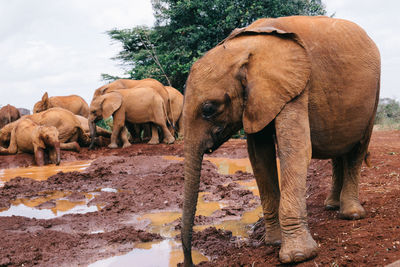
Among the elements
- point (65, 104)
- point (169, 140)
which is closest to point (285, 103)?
point (169, 140)

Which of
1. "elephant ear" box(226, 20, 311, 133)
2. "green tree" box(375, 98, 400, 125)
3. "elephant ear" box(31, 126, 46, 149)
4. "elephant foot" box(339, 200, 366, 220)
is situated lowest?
"green tree" box(375, 98, 400, 125)

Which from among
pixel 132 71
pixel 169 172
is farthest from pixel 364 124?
pixel 132 71

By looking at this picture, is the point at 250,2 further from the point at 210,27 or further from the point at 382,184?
the point at 382,184

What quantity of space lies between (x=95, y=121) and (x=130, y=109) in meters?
1.44

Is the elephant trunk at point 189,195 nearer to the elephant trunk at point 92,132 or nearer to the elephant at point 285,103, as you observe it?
the elephant at point 285,103

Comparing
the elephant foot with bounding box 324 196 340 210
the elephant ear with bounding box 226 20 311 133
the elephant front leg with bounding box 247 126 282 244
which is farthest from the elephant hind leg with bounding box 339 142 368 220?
the elephant ear with bounding box 226 20 311 133

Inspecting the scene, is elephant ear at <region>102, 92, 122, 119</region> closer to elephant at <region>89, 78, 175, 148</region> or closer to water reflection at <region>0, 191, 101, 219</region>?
elephant at <region>89, 78, 175, 148</region>

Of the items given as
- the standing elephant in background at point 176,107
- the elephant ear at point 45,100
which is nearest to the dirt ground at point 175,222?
the standing elephant in background at point 176,107

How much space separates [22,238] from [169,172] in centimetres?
452

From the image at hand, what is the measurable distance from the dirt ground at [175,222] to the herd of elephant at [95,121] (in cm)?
370

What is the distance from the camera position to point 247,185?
7.53 meters

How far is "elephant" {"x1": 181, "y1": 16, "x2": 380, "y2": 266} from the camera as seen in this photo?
10.5ft

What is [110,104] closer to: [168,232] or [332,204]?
[168,232]

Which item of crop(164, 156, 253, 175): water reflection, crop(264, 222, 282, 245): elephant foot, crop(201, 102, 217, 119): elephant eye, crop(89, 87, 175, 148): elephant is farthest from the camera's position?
crop(89, 87, 175, 148): elephant
